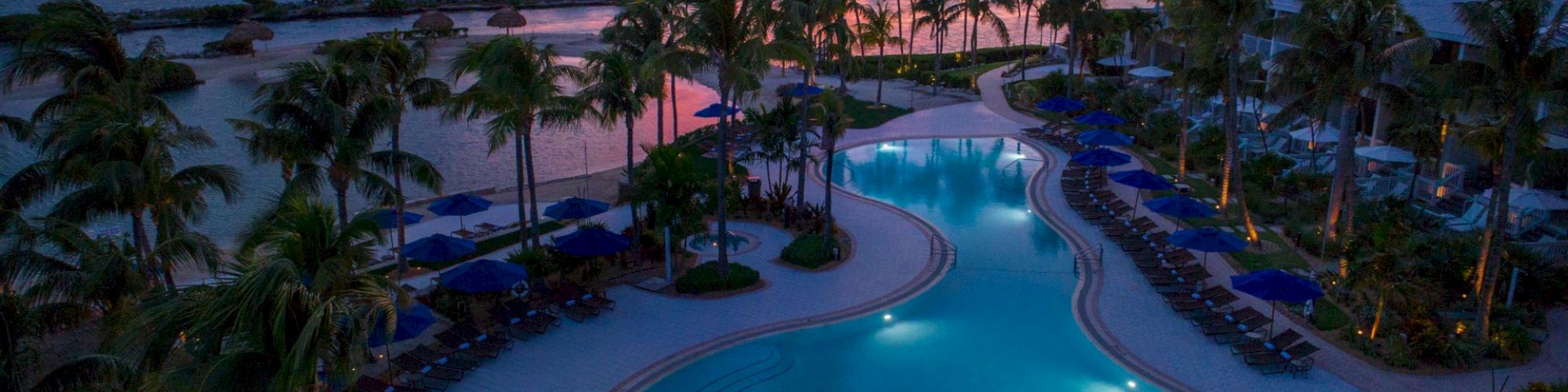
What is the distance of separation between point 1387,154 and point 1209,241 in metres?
9.62

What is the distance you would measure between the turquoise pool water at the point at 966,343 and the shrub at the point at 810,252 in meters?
2.92

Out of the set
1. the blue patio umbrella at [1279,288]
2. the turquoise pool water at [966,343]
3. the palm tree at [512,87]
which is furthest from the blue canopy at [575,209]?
the blue patio umbrella at [1279,288]

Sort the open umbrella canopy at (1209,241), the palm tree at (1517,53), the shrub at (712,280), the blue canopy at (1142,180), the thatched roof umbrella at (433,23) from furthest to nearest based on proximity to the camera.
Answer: the thatched roof umbrella at (433,23)
the blue canopy at (1142,180)
the shrub at (712,280)
the open umbrella canopy at (1209,241)
the palm tree at (1517,53)

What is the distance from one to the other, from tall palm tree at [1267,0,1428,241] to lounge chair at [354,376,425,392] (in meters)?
19.1

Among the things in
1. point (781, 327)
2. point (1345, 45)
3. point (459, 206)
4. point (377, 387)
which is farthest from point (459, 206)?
point (1345, 45)

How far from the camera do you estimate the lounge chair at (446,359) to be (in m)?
17.7

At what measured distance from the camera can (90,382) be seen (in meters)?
11.5

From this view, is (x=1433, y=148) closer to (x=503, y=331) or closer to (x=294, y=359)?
(x=503, y=331)

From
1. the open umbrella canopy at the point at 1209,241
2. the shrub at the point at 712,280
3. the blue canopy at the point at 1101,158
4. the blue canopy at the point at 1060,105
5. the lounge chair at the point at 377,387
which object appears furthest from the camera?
the blue canopy at the point at 1060,105

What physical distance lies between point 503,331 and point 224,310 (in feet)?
30.8

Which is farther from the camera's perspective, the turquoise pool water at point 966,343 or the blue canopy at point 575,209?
the blue canopy at point 575,209

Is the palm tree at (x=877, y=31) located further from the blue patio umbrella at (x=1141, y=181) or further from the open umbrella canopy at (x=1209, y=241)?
the open umbrella canopy at (x=1209, y=241)

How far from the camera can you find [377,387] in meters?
16.5

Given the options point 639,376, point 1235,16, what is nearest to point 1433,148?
point 1235,16
